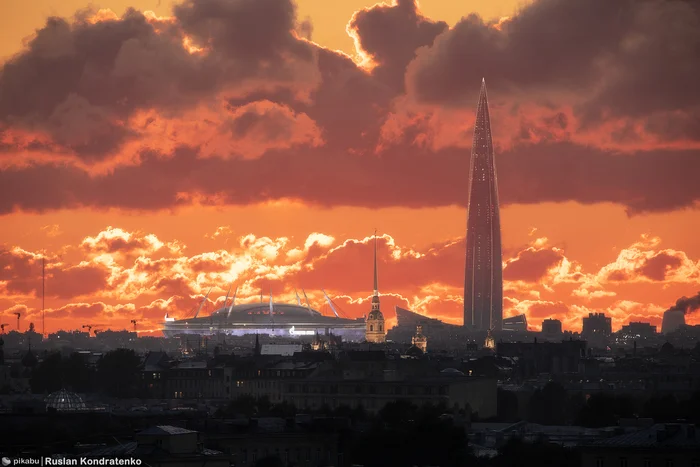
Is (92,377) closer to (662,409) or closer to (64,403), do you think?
(64,403)

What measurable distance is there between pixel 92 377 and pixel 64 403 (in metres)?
48.1

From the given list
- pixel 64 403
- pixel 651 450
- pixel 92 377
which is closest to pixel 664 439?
pixel 651 450

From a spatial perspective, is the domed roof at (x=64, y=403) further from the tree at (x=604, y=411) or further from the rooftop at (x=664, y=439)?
the rooftop at (x=664, y=439)

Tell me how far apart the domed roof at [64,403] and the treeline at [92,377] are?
29435 millimetres

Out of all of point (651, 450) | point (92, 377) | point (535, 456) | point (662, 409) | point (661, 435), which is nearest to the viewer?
point (651, 450)

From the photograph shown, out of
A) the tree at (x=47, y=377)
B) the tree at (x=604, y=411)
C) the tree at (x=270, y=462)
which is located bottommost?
the tree at (x=270, y=462)

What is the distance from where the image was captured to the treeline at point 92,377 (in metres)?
164

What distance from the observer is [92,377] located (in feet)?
561

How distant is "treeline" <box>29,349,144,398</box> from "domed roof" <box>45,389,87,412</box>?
29.4 m

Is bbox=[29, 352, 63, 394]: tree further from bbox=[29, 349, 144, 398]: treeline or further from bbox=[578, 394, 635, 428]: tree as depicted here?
bbox=[578, 394, 635, 428]: tree

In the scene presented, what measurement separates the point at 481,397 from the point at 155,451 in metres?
67.6

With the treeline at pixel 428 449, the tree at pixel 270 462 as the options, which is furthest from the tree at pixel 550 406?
the tree at pixel 270 462

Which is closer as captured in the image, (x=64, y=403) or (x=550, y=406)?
(x=64, y=403)

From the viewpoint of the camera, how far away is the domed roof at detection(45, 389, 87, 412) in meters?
119
